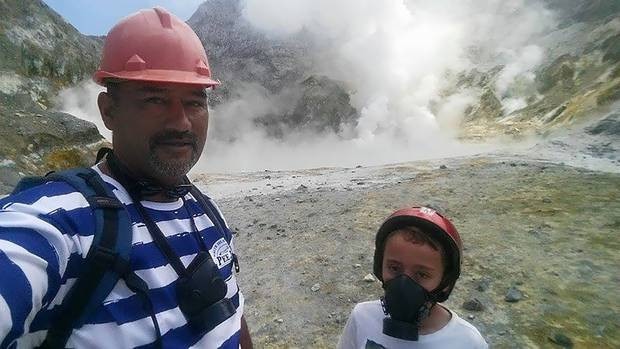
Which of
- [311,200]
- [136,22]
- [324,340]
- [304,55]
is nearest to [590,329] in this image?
[324,340]

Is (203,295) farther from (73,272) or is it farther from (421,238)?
(421,238)

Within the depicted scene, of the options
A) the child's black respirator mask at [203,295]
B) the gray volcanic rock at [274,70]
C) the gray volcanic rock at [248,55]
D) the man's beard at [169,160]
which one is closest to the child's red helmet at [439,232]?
the child's black respirator mask at [203,295]

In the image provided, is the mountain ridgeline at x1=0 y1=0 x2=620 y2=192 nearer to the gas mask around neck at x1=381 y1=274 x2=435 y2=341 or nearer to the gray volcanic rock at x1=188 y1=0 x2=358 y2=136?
the gray volcanic rock at x1=188 y1=0 x2=358 y2=136

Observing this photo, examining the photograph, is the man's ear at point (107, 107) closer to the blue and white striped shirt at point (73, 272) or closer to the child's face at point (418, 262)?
the blue and white striped shirt at point (73, 272)

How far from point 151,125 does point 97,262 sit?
542 millimetres

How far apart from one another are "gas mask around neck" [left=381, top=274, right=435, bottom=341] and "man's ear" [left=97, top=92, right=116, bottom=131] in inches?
58.9

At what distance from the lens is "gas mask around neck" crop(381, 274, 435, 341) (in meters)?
2.10

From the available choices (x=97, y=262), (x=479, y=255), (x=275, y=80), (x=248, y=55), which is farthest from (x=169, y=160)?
(x=248, y=55)

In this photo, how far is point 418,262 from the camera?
218 centimetres

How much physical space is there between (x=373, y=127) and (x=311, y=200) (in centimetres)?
3374

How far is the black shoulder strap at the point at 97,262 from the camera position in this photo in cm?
121

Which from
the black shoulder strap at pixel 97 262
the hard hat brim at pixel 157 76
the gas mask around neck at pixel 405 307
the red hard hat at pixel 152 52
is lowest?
the gas mask around neck at pixel 405 307

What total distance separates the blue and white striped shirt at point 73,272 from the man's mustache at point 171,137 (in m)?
0.21

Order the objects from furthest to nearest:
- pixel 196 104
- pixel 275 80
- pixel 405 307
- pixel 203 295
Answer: pixel 275 80
pixel 405 307
pixel 196 104
pixel 203 295
